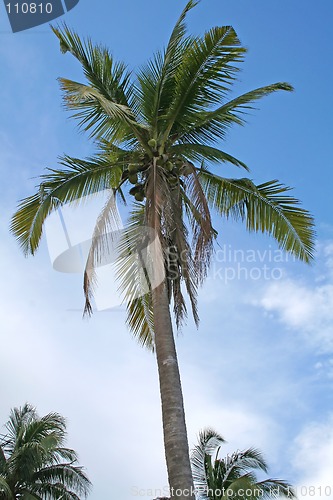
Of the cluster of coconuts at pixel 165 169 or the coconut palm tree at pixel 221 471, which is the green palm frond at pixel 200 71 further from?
the coconut palm tree at pixel 221 471

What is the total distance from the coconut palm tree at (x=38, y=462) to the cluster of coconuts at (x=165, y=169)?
1216 centimetres

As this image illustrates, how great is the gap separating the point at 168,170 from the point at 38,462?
44.0ft

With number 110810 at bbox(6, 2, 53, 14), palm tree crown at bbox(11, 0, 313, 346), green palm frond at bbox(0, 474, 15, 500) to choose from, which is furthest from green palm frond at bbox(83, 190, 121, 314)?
green palm frond at bbox(0, 474, 15, 500)

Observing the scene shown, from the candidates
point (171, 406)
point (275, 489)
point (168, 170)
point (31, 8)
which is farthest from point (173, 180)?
point (275, 489)

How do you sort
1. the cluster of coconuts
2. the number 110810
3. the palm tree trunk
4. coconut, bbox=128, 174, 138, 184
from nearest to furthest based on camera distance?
the palm tree trunk → the number 110810 → the cluster of coconuts → coconut, bbox=128, 174, 138, 184

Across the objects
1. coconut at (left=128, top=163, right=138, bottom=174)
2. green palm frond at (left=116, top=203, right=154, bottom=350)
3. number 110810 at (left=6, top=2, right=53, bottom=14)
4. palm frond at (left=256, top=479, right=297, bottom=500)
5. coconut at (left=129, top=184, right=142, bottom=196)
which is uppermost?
number 110810 at (left=6, top=2, right=53, bottom=14)

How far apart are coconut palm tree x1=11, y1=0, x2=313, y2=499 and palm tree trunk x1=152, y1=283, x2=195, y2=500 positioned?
2.22 feet

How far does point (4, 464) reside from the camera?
19.8 meters

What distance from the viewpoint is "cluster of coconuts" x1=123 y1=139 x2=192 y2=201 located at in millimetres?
10328

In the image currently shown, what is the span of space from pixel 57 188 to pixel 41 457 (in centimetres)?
1228

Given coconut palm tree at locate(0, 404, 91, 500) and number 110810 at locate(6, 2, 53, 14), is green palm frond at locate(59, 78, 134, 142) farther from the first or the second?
coconut palm tree at locate(0, 404, 91, 500)

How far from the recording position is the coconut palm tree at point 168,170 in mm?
10047

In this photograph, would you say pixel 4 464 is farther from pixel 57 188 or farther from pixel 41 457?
pixel 57 188

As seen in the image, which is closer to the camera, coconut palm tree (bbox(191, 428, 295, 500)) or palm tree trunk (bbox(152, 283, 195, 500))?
palm tree trunk (bbox(152, 283, 195, 500))
